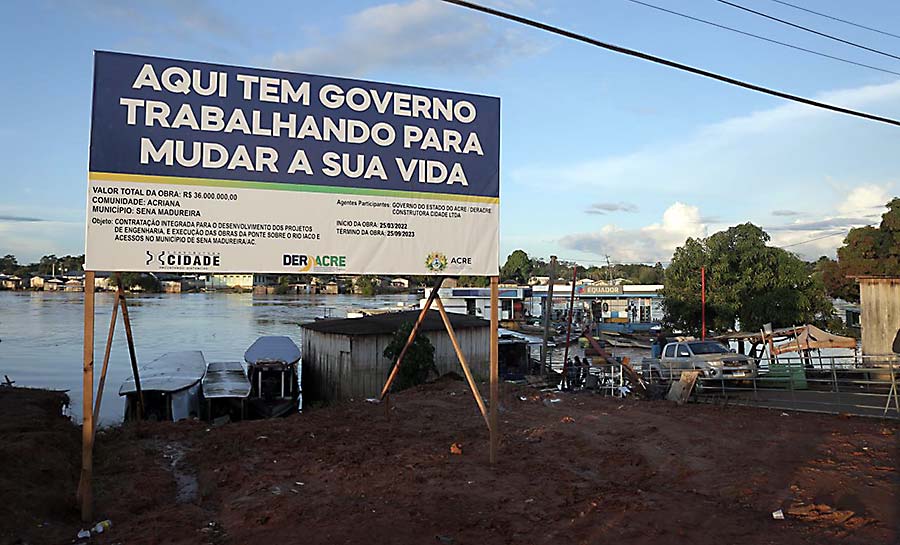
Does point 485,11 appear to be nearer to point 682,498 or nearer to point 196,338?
point 682,498

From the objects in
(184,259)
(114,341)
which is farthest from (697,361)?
(114,341)

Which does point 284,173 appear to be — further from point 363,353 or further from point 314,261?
point 363,353

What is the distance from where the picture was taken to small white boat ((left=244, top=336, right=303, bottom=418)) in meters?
24.7

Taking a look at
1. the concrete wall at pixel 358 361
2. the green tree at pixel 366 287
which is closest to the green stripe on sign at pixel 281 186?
the concrete wall at pixel 358 361

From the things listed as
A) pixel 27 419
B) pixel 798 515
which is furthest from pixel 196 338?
pixel 798 515

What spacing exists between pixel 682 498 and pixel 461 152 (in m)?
5.75

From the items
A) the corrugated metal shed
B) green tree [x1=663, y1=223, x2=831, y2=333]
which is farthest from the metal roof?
green tree [x1=663, y1=223, x2=831, y2=333]

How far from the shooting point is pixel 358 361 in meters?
26.0

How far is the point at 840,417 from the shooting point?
14672 mm

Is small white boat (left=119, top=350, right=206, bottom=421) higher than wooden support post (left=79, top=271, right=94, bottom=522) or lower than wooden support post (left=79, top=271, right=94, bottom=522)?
lower

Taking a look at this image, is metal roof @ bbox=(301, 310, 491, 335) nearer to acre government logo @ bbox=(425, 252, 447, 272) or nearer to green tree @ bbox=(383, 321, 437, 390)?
green tree @ bbox=(383, 321, 437, 390)

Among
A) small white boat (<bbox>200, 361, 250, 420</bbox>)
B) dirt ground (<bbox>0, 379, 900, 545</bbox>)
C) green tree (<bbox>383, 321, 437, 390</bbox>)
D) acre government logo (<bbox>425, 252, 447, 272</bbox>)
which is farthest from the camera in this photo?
green tree (<bbox>383, 321, 437, 390</bbox>)

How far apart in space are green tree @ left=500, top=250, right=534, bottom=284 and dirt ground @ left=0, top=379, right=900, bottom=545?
5674 inches

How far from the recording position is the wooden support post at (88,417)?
7602 mm
